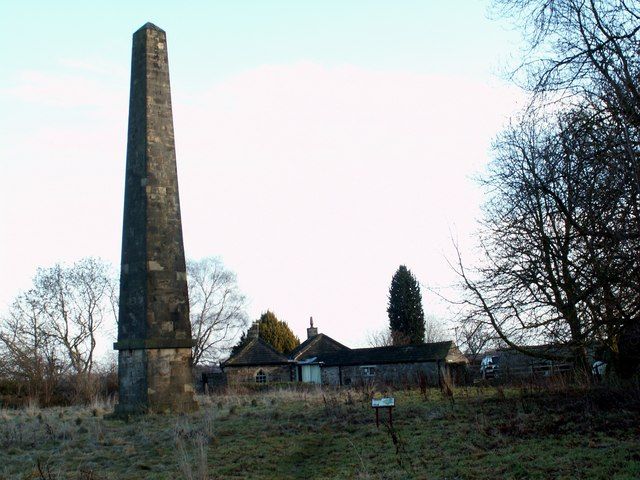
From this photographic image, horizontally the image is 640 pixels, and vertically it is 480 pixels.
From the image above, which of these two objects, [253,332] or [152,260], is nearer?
[152,260]

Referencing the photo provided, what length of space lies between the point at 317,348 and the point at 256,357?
5624 mm

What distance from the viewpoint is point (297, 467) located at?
33.4 feet

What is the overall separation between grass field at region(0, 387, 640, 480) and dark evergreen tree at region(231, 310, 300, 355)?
145 ft

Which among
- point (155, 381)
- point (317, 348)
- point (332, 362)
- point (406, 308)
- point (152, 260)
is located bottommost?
point (155, 381)

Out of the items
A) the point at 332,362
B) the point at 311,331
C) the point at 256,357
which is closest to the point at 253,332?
the point at 311,331

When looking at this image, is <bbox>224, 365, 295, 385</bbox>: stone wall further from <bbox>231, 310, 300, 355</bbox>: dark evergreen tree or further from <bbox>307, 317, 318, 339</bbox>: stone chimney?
<bbox>231, 310, 300, 355</bbox>: dark evergreen tree

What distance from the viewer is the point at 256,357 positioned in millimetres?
48250

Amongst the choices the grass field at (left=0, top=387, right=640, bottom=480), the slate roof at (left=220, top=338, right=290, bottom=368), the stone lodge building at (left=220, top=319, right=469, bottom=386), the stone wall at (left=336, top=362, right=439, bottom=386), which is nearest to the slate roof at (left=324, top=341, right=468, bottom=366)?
the stone lodge building at (left=220, top=319, right=469, bottom=386)

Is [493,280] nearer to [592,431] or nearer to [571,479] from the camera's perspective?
[592,431]

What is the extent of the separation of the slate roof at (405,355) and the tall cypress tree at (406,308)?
1226 cm

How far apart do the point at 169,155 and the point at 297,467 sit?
9.39 m

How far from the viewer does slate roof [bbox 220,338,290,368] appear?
156ft

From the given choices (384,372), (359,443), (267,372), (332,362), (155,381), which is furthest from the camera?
(267,372)

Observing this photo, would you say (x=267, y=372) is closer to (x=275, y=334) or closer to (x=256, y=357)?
(x=256, y=357)
